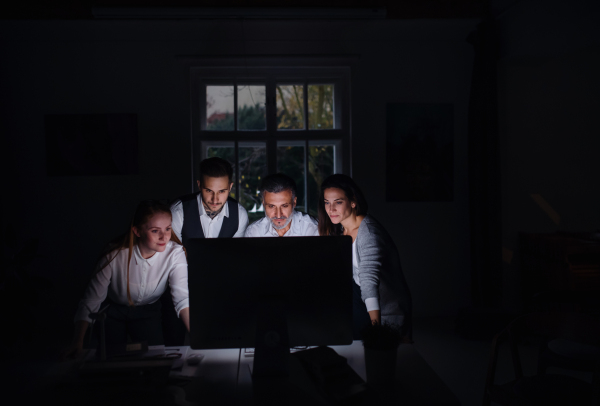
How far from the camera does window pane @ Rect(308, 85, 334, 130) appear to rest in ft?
13.8

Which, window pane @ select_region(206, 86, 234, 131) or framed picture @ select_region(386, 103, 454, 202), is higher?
window pane @ select_region(206, 86, 234, 131)

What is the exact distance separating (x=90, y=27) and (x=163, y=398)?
3660 millimetres

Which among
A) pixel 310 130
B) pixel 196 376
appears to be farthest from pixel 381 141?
pixel 196 376

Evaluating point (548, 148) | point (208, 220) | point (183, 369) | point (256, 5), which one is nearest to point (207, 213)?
point (208, 220)

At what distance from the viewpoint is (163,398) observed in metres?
1.24

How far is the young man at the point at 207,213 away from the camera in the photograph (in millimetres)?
2611

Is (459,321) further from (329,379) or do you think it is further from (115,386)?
(115,386)

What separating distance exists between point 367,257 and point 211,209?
1.19 meters

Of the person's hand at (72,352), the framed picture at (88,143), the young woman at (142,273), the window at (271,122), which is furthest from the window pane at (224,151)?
the person's hand at (72,352)

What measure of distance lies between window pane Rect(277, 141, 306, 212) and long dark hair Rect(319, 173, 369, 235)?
5.68 feet

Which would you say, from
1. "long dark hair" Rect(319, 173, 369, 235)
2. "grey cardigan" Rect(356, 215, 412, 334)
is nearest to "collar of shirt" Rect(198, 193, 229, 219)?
"long dark hair" Rect(319, 173, 369, 235)

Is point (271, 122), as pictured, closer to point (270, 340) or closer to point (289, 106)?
Result: point (289, 106)

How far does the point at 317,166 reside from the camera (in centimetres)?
426

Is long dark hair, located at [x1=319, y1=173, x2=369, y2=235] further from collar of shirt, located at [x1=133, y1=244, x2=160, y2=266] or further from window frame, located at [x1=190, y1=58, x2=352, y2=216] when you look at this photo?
window frame, located at [x1=190, y1=58, x2=352, y2=216]
